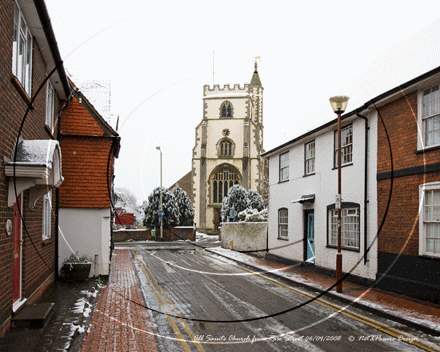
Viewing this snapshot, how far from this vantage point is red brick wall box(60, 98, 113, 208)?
13.1m

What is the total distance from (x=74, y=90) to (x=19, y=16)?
20.5 feet

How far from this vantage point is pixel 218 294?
38.3ft

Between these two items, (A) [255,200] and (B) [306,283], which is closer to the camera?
(B) [306,283]

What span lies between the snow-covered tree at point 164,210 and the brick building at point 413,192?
68.7 ft

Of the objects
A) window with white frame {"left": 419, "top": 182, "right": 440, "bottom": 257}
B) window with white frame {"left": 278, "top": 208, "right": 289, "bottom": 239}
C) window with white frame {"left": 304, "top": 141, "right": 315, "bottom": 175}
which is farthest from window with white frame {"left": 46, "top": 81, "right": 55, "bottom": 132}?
window with white frame {"left": 278, "top": 208, "right": 289, "bottom": 239}

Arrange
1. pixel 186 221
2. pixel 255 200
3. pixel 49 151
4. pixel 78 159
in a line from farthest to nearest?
pixel 255 200, pixel 186 221, pixel 78 159, pixel 49 151

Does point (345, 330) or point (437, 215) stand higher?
point (437, 215)

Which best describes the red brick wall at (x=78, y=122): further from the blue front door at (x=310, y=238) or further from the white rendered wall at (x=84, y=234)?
the blue front door at (x=310, y=238)

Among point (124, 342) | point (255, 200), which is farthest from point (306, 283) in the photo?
point (255, 200)

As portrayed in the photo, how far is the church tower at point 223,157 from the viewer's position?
5638 cm

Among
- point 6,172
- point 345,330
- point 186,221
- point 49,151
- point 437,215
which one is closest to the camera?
point 6,172

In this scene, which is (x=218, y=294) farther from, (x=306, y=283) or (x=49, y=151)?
(x=49, y=151)

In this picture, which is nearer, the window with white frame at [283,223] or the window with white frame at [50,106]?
the window with white frame at [50,106]

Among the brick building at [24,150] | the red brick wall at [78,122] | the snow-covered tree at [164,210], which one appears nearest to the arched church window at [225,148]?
the snow-covered tree at [164,210]
